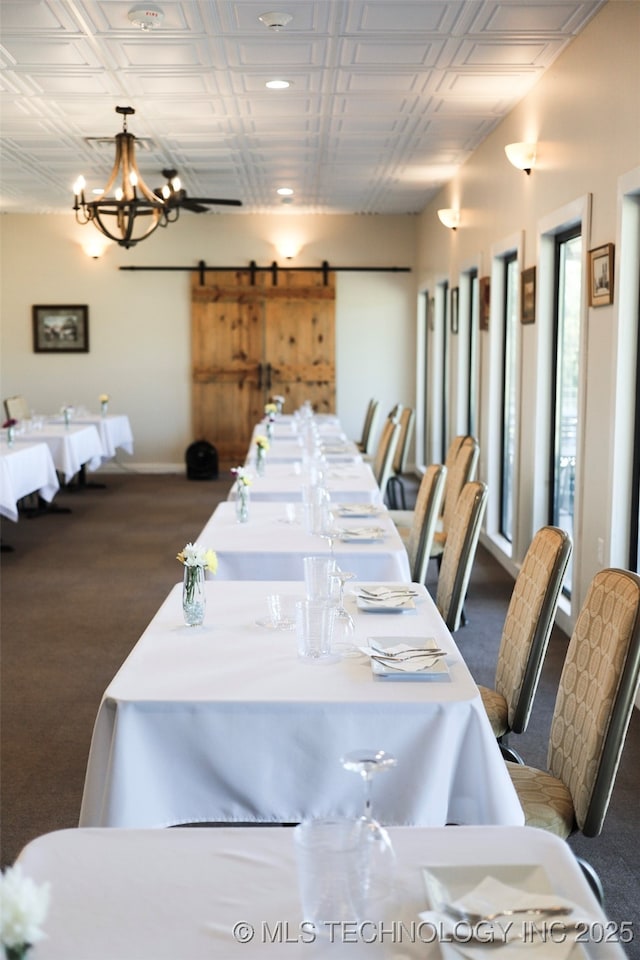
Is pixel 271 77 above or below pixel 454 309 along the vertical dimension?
above

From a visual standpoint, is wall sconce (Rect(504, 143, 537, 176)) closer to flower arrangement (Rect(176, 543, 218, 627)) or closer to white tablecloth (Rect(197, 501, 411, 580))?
white tablecloth (Rect(197, 501, 411, 580))

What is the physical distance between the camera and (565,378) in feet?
20.3

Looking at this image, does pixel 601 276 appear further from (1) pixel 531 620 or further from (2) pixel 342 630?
(2) pixel 342 630

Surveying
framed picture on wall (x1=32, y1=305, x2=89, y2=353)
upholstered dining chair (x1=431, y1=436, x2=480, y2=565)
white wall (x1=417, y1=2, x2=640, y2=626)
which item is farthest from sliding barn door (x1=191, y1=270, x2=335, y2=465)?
upholstered dining chair (x1=431, y1=436, x2=480, y2=565)

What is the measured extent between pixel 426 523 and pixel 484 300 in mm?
3832

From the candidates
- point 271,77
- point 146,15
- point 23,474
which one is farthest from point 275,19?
point 23,474

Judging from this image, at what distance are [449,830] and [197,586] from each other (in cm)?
135

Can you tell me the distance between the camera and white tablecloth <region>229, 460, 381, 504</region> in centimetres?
552

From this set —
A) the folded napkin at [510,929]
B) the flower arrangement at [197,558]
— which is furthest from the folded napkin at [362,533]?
the folded napkin at [510,929]

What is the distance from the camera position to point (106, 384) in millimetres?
12758

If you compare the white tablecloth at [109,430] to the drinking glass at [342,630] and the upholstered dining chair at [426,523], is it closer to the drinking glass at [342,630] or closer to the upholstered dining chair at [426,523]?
the upholstered dining chair at [426,523]

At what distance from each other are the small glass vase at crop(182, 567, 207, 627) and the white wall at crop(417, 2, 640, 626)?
2571 mm

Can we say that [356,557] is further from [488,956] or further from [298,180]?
[298,180]

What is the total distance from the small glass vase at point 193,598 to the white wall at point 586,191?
2571 mm
